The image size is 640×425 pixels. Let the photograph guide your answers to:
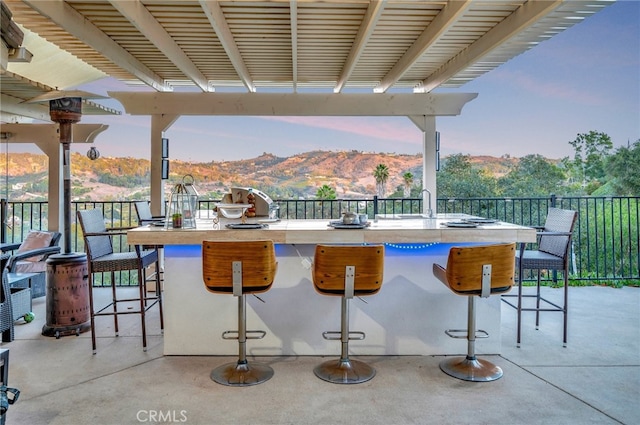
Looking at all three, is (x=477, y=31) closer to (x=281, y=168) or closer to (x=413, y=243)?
(x=413, y=243)

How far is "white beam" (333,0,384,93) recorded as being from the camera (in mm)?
3327

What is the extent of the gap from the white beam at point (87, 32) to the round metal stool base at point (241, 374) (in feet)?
9.79

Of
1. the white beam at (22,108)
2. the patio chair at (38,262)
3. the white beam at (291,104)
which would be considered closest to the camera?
the patio chair at (38,262)

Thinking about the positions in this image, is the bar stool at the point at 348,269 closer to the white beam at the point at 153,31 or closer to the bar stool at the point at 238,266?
the bar stool at the point at 238,266

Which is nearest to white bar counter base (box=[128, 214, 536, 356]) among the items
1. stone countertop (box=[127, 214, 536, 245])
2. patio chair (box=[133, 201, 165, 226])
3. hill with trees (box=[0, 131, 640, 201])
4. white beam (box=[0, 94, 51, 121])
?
stone countertop (box=[127, 214, 536, 245])

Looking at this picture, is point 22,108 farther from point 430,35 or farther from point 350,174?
point 350,174

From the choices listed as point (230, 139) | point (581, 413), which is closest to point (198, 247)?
point (581, 413)

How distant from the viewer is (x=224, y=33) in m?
3.88

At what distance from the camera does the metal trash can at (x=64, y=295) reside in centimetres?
383

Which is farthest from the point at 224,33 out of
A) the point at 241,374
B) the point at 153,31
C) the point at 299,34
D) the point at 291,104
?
the point at 241,374

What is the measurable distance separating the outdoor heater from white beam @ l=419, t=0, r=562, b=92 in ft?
12.7

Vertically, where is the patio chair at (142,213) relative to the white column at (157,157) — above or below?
below

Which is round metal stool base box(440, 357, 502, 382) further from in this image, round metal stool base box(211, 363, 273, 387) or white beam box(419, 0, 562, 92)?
white beam box(419, 0, 562, 92)

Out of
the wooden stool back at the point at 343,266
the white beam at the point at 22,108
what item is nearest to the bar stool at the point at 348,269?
the wooden stool back at the point at 343,266
